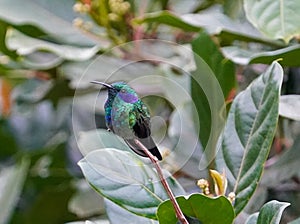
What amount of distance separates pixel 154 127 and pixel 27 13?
71 cm

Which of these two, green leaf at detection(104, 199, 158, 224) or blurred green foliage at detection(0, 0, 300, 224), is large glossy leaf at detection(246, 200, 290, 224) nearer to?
blurred green foliage at detection(0, 0, 300, 224)

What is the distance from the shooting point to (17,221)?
55.6 inches

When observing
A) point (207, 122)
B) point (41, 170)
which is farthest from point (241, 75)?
point (41, 170)

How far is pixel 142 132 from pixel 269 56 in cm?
38

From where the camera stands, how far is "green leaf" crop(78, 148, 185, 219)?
0.73m

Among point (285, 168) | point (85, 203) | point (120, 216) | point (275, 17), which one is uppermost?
point (275, 17)

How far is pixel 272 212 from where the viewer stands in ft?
2.24

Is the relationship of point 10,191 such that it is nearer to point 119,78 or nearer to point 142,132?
point 119,78

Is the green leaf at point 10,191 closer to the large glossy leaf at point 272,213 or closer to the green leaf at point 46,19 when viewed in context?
the green leaf at point 46,19

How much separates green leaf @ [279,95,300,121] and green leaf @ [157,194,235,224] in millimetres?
216

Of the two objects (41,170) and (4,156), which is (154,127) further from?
(4,156)

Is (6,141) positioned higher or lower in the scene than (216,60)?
lower

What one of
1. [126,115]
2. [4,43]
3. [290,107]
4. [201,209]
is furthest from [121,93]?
[4,43]

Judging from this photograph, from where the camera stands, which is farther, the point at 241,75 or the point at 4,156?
the point at 4,156
